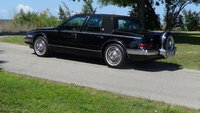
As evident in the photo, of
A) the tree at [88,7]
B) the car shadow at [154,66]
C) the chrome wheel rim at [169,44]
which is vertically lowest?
the car shadow at [154,66]

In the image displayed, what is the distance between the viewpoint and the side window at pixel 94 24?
38.3 ft

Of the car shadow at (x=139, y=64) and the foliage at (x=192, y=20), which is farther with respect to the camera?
the foliage at (x=192, y=20)

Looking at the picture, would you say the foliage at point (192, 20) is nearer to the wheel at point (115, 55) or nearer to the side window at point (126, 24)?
the side window at point (126, 24)

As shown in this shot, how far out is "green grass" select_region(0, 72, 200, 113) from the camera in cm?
612

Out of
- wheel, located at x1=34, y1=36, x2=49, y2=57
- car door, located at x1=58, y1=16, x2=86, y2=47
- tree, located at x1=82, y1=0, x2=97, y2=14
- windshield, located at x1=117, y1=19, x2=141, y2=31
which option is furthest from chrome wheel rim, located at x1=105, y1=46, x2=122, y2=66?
tree, located at x1=82, y1=0, x2=97, y2=14

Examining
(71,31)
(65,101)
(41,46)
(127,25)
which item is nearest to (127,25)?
(127,25)

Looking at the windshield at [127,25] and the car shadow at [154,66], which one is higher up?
the windshield at [127,25]

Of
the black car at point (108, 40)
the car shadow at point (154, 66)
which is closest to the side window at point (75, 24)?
the black car at point (108, 40)

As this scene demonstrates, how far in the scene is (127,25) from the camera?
11.7 meters

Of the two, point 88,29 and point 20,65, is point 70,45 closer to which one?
point 88,29

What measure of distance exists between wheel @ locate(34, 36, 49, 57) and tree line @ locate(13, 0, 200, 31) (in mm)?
3006

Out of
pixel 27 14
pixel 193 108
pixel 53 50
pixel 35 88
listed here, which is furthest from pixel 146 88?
pixel 27 14

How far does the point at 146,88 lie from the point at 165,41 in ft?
9.86

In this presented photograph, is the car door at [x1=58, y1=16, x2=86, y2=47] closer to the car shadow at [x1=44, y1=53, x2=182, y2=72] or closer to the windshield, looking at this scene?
the car shadow at [x1=44, y1=53, x2=182, y2=72]
